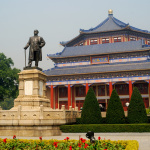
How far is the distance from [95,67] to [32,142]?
37399mm

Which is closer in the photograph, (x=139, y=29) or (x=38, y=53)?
(x=38, y=53)

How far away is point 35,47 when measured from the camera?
1889 cm

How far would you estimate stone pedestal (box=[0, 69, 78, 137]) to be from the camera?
16609 mm

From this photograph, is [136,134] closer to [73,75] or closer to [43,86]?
[43,86]

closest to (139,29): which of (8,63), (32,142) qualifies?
(8,63)

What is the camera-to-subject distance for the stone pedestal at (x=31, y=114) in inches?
654

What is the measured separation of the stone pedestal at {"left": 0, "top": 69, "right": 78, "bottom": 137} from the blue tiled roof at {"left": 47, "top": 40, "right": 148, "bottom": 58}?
30.4 metres

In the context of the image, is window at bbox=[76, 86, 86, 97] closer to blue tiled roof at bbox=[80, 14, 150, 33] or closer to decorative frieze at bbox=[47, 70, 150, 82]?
decorative frieze at bbox=[47, 70, 150, 82]

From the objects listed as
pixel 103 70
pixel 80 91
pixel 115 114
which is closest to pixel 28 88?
pixel 115 114

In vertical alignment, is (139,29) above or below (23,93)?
above

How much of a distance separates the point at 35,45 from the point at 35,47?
0.53ft

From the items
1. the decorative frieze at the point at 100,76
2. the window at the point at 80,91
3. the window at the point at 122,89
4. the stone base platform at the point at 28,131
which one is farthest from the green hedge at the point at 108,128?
the window at the point at 80,91

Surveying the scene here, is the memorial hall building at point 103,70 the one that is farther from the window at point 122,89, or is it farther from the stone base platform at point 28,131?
the stone base platform at point 28,131

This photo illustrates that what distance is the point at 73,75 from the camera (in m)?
45.9
